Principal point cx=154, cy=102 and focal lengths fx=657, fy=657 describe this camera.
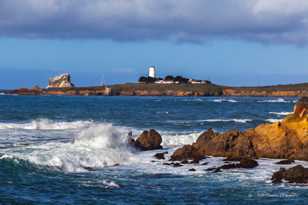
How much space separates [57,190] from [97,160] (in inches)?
305

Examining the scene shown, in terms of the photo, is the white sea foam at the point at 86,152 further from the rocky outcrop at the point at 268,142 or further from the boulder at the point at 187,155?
the rocky outcrop at the point at 268,142

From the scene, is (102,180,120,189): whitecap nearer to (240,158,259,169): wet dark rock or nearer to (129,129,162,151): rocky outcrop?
(240,158,259,169): wet dark rock

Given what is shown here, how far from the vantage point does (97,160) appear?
2975 cm

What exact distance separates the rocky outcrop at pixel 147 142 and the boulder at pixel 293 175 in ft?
37.8

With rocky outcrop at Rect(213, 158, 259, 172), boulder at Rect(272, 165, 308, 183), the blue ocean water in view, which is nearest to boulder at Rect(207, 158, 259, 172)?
rocky outcrop at Rect(213, 158, 259, 172)

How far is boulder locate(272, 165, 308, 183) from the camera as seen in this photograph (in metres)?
23.9

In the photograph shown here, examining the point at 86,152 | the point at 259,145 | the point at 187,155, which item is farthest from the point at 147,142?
the point at 259,145

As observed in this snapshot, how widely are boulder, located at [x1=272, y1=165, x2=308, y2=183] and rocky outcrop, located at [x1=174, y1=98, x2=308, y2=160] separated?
5.48m

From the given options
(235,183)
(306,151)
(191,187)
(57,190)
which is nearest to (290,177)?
(235,183)

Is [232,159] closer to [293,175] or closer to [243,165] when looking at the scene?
[243,165]

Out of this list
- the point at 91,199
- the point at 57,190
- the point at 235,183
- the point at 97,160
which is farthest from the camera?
the point at 97,160

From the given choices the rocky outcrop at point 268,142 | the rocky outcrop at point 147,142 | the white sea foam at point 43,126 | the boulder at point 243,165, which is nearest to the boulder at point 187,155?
the rocky outcrop at point 268,142

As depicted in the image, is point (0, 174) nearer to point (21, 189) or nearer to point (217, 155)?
point (21, 189)

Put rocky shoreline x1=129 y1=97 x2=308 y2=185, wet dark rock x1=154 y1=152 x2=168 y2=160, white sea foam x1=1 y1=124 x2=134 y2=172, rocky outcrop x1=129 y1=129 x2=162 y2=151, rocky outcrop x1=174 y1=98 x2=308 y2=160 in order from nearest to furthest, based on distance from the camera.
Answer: white sea foam x1=1 y1=124 x2=134 y2=172
rocky shoreline x1=129 y1=97 x2=308 y2=185
rocky outcrop x1=174 y1=98 x2=308 y2=160
wet dark rock x1=154 y1=152 x2=168 y2=160
rocky outcrop x1=129 y1=129 x2=162 y2=151
